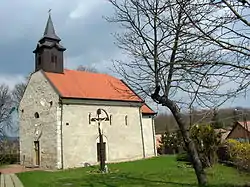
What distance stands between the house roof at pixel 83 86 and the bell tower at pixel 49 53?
785 millimetres

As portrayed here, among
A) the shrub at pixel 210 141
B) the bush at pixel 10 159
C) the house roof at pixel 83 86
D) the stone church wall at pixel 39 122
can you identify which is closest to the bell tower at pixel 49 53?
the house roof at pixel 83 86

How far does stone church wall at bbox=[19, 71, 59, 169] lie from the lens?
27312mm

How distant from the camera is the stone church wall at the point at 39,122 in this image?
27.3 meters

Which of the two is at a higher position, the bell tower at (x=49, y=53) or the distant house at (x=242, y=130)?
the bell tower at (x=49, y=53)

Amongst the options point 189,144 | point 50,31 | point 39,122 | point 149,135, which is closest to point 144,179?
point 189,144

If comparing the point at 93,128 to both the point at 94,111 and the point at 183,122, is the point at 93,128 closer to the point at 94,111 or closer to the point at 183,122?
the point at 94,111

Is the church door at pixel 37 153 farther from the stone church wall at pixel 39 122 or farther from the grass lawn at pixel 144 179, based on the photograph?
the grass lawn at pixel 144 179

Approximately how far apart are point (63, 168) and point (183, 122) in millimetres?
16548

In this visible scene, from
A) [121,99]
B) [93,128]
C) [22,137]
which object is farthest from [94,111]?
[22,137]

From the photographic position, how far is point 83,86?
30.7 meters

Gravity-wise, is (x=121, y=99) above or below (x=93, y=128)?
above

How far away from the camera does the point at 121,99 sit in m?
31.2

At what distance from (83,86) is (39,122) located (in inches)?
202

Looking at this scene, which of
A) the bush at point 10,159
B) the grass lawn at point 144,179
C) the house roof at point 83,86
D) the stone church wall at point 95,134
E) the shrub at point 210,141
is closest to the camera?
the grass lawn at point 144,179
